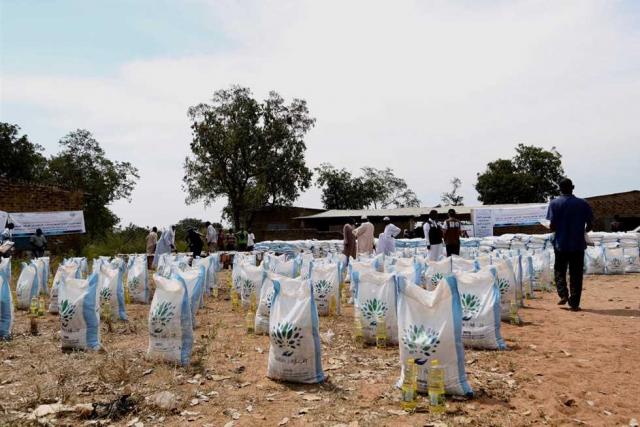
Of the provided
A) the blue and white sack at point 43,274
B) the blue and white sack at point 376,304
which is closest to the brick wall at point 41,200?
the blue and white sack at point 43,274

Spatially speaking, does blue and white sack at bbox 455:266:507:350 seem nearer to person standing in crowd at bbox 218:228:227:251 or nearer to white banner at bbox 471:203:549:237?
person standing in crowd at bbox 218:228:227:251

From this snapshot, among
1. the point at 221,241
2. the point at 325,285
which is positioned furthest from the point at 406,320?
the point at 221,241

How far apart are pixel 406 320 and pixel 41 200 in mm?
16858

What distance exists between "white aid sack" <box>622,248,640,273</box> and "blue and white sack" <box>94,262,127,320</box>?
10.1 meters

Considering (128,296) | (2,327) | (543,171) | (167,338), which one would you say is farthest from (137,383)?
(543,171)

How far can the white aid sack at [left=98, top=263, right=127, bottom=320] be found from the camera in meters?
6.02

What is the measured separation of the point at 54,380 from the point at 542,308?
554cm

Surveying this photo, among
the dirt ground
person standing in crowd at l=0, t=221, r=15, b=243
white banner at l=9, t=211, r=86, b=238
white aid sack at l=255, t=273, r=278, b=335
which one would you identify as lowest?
the dirt ground

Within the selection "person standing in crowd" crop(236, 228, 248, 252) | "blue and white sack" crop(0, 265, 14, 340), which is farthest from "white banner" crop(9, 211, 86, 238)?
"blue and white sack" crop(0, 265, 14, 340)

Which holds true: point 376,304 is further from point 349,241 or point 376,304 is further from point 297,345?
point 349,241

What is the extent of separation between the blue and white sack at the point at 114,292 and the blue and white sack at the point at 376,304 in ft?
10.2

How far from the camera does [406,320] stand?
3.31 meters

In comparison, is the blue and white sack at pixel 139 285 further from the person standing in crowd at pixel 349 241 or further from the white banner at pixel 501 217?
the white banner at pixel 501 217

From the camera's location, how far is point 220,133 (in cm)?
2825
